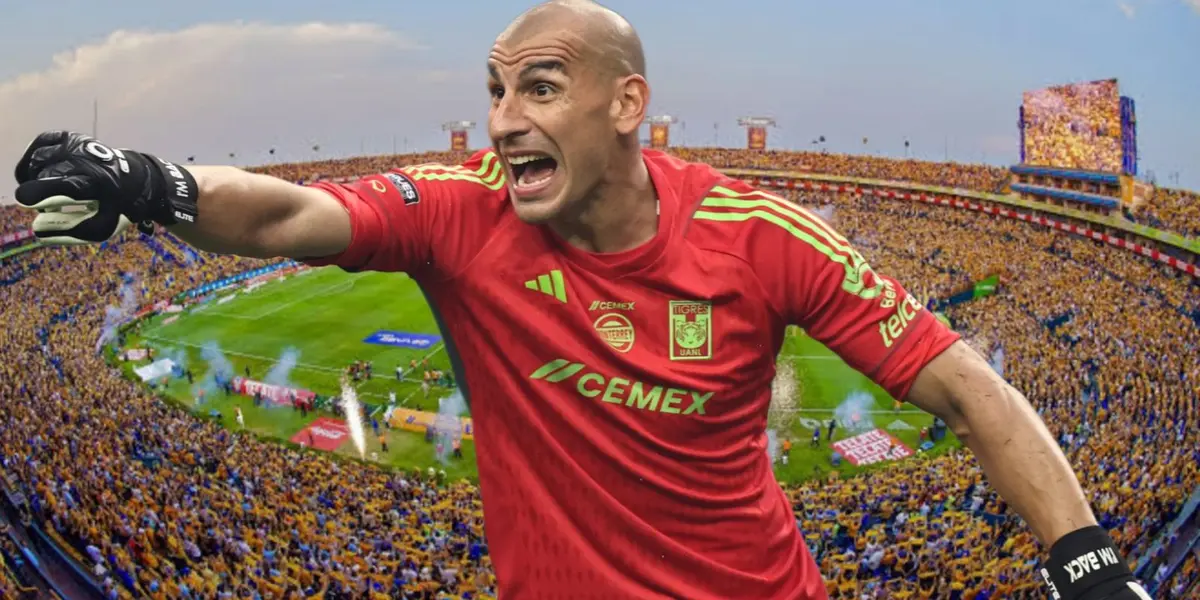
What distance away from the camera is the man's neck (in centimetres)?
314

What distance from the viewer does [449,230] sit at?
10.1 feet

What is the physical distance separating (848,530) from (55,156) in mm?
14426

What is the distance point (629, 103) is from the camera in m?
3.09

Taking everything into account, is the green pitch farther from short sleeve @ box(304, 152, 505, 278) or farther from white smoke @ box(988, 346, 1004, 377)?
short sleeve @ box(304, 152, 505, 278)

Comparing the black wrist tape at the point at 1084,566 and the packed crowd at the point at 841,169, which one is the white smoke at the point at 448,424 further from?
the black wrist tape at the point at 1084,566

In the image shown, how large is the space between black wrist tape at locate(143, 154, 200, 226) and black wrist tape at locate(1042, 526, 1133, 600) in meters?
2.99

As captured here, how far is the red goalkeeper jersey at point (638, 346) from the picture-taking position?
3.02 m

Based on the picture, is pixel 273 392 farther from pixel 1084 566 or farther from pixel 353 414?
pixel 1084 566

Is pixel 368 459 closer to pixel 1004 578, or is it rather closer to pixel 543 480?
pixel 1004 578

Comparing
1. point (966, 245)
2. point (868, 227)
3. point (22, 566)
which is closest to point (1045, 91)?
point (966, 245)

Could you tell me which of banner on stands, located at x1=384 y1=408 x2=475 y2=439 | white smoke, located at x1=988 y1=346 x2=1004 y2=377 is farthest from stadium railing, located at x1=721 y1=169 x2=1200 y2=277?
banner on stands, located at x1=384 y1=408 x2=475 y2=439

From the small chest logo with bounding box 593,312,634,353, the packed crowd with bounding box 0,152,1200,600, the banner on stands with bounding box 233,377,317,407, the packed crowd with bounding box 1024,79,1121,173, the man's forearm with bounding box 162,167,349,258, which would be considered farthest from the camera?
the packed crowd with bounding box 1024,79,1121,173

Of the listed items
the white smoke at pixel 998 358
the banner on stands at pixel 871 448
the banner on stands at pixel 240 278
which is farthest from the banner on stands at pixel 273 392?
the white smoke at pixel 998 358

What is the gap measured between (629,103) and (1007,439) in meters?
1.81
